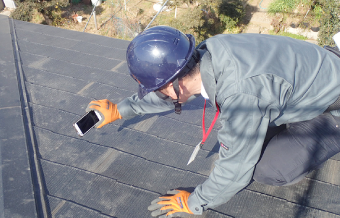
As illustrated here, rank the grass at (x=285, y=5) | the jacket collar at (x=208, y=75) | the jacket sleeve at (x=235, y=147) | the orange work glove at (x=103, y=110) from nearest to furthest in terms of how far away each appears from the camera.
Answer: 1. the jacket sleeve at (x=235, y=147)
2. the jacket collar at (x=208, y=75)
3. the orange work glove at (x=103, y=110)
4. the grass at (x=285, y=5)

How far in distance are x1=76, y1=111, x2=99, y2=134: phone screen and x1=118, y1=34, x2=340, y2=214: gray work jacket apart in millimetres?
1004

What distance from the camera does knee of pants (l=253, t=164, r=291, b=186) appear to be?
5.32 ft

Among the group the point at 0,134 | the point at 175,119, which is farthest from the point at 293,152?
the point at 0,134

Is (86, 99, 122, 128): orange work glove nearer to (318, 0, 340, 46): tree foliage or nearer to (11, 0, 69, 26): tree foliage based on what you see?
(318, 0, 340, 46): tree foliage

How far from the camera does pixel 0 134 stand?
2061 mm

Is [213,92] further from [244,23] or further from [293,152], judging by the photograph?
[244,23]

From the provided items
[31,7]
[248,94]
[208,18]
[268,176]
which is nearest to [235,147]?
[248,94]

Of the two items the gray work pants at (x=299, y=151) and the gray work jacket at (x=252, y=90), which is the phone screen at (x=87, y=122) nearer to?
the gray work jacket at (x=252, y=90)

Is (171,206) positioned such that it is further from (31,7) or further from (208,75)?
(31,7)

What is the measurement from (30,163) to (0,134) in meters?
0.50

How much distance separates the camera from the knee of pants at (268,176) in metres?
1.62

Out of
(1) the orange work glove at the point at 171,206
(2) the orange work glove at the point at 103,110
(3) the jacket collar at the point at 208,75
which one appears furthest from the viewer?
(2) the orange work glove at the point at 103,110

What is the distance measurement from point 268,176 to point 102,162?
1.21m

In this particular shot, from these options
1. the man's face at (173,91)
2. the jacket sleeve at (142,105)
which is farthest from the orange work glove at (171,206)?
the jacket sleeve at (142,105)
